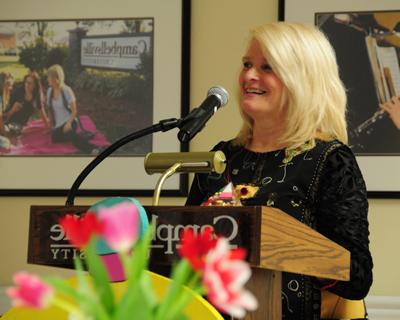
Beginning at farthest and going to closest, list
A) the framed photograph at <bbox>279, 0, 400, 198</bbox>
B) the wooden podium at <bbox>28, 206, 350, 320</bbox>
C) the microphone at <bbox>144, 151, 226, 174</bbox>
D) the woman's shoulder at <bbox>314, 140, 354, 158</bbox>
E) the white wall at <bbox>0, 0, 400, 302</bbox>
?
the white wall at <bbox>0, 0, 400, 302</bbox> < the framed photograph at <bbox>279, 0, 400, 198</bbox> < the woman's shoulder at <bbox>314, 140, 354, 158</bbox> < the microphone at <bbox>144, 151, 226, 174</bbox> < the wooden podium at <bbox>28, 206, 350, 320</bbox>

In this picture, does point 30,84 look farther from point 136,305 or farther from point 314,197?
point 136,305

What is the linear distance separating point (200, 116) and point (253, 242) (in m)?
0.39

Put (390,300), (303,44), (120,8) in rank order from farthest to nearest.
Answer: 1. (120,8)
2. (390,300)
3. (303,44)

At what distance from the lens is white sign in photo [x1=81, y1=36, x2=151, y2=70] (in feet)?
9.16

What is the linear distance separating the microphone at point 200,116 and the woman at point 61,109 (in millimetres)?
1418

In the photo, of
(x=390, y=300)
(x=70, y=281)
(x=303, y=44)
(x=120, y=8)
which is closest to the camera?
(x=70, y=281)

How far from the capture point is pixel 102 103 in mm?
2824

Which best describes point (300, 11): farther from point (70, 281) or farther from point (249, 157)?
point (70, 281)

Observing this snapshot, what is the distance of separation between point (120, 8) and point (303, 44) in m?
1.23

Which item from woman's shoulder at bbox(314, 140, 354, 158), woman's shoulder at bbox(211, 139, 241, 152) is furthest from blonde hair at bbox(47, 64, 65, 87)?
woman's shoulder at bbox(314, 140, 354, 158)

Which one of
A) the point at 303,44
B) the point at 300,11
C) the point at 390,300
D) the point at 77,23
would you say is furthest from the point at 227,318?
the point at 77,23

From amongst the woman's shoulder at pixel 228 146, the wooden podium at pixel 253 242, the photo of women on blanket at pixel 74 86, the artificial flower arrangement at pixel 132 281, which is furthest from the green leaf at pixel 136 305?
the photo of women on blanket at pixel 74 86

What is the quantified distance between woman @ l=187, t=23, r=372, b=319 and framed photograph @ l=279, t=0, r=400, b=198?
0.83 meters

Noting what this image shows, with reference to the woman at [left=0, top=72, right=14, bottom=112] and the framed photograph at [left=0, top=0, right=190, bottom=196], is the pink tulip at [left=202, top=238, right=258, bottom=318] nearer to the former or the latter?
the framed photograph at [left=0, top=0, right=190, bottom=196]
